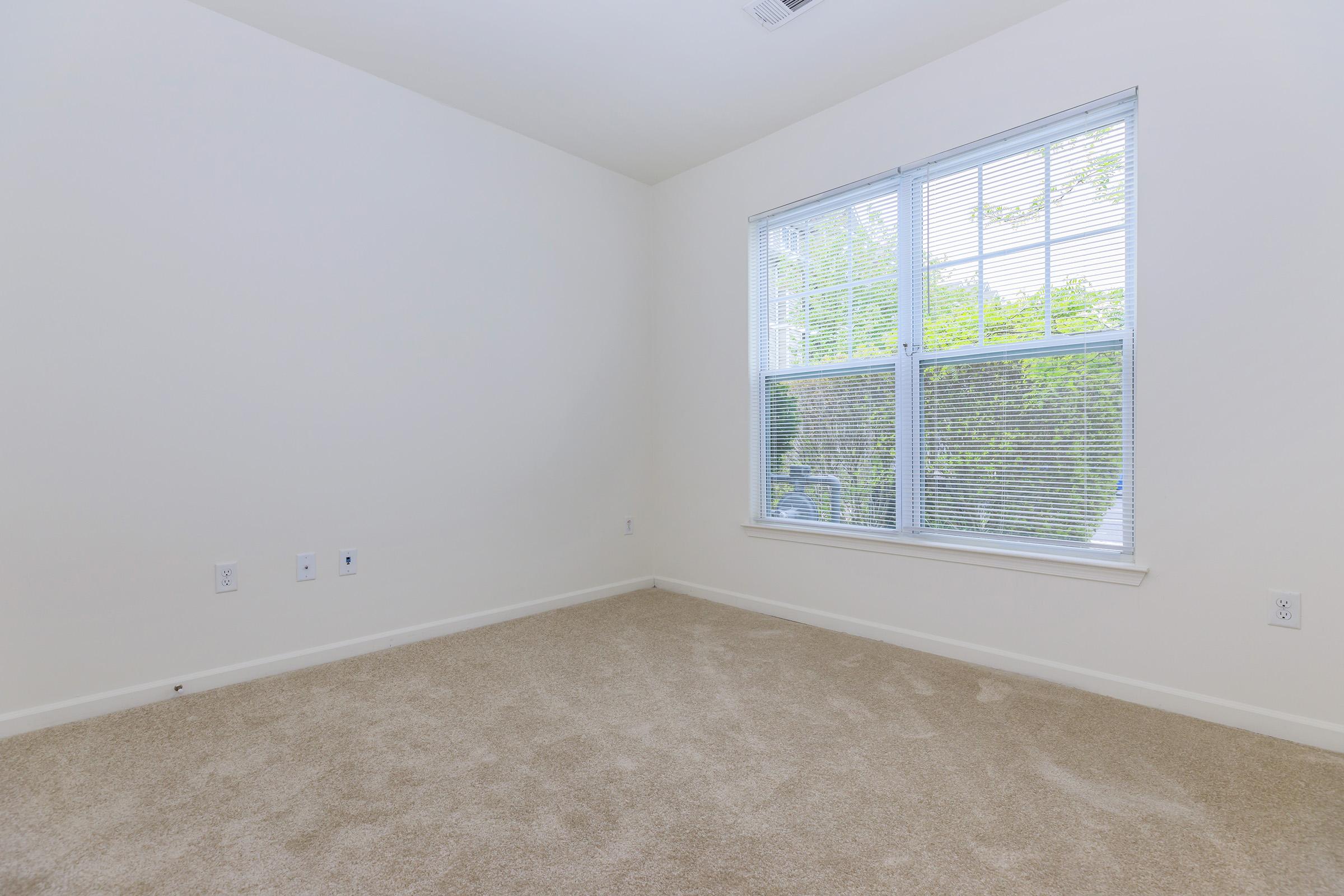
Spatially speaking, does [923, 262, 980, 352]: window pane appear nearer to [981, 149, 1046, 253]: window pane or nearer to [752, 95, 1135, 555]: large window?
[752, 95, 1135, 555]: large window

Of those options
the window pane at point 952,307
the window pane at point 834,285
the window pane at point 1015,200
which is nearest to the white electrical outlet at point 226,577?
the window pane at point 834,285

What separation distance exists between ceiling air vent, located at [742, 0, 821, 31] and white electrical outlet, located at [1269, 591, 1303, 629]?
8.88 ft

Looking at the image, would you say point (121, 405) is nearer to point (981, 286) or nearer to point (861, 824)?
point (861, 824)

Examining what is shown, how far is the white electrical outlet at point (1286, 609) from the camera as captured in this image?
204cm

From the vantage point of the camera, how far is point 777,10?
2.53 meters

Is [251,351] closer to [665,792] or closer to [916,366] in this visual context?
[665,792]

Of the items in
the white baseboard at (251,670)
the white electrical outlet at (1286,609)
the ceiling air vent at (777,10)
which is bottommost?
the white baseboard at (251,670)

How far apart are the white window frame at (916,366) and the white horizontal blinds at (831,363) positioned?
19mm

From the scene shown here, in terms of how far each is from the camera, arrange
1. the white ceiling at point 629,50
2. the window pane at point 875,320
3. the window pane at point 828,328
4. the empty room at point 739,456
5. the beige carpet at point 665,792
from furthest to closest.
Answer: the window pane at point 828,328
the window pane at point 875,320
the white ceiling at point 629,50
the empty room at point 739,456
the beige carpet at point 665,792

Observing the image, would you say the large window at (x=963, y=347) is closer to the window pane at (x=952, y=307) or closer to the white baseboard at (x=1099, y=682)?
the window pane at (x=952, y=307)

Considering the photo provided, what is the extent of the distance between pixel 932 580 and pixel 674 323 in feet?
7.36

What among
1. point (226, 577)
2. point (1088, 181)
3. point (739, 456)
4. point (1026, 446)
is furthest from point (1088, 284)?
point (226, 577)

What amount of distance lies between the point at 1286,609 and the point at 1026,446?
0.95 m

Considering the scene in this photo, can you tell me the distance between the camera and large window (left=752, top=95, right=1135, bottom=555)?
96.9 inches
